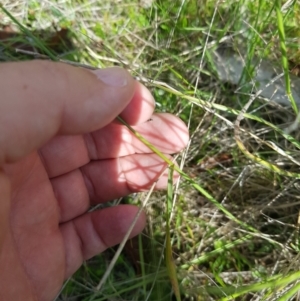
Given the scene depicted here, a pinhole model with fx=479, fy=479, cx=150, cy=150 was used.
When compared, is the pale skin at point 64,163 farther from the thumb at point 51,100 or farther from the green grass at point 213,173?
the green grass at point 213,173

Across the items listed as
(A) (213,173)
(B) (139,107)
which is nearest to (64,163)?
(B) (139,107)

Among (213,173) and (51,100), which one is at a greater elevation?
(51,100)

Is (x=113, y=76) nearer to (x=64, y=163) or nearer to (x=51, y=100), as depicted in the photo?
(x=51, y=100)

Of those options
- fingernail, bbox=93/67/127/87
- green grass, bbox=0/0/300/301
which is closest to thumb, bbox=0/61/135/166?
fingernail, bbox=93/67/127/87

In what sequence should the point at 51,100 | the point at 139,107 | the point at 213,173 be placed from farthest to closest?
the point at 213,173 < the point at 139,107 < the point at 51,100

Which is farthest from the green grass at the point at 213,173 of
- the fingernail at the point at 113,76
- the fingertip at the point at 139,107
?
the fingernail at the point at 113,76

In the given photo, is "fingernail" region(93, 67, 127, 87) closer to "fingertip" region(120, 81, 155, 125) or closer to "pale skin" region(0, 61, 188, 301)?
"pale skin" region(0, 61, 188, 301)

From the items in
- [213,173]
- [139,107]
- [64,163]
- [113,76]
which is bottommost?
[213,173]
